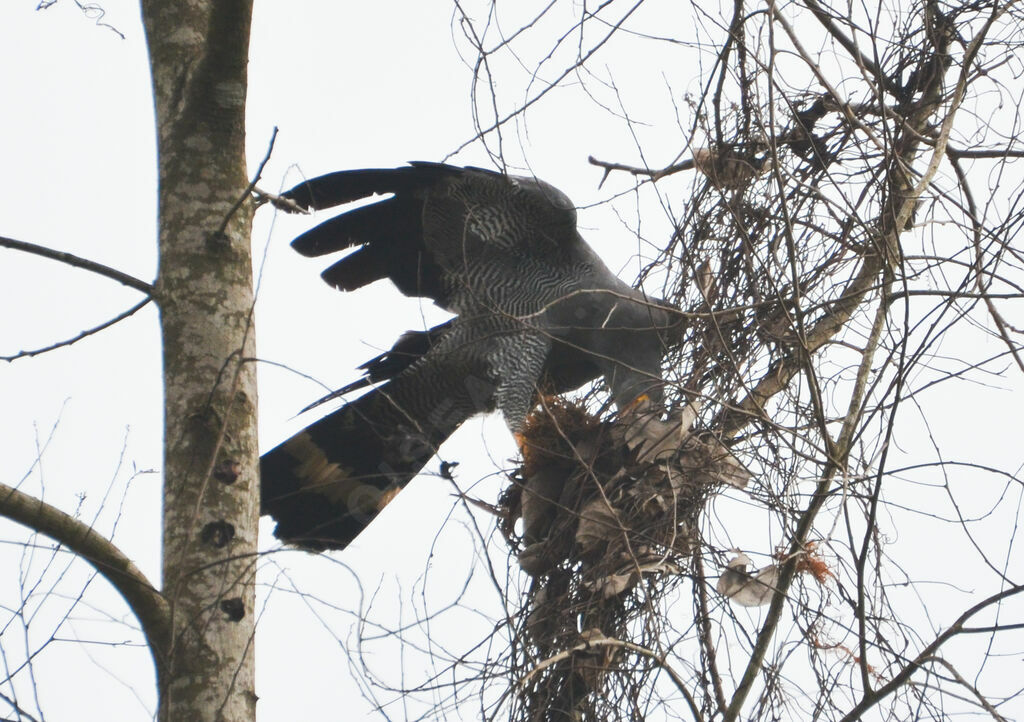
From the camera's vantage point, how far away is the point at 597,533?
297 centimetres

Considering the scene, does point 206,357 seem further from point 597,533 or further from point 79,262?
point 597,533

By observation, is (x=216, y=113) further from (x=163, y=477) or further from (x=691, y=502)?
(x=691, y=502)

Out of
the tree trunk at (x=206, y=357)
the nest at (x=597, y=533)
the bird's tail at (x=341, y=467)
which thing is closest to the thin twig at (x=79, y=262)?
the tree trunk at (x=206, y=357)

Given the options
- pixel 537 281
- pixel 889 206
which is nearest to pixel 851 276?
pixel 889 206

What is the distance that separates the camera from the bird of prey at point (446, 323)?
399cm

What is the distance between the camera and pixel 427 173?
13.1 ft

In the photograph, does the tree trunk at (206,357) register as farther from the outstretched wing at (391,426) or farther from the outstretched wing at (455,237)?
the outstretched wing at (391,426)

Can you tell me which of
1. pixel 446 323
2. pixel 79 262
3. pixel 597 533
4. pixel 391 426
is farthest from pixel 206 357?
pixel 446 323

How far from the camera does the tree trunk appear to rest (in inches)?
83.8

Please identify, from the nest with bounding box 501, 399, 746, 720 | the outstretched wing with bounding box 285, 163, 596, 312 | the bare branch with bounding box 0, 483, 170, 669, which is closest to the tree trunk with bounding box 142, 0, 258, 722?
the bare branch with bounding box 0, 483, 170, 669

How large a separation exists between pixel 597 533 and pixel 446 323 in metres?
1.61

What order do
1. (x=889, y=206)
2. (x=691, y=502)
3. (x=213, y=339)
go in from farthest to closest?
(x=691, y=502)
(x=889, y=206)
(x=213, y=339)

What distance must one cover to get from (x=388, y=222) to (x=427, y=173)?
0.85 ft

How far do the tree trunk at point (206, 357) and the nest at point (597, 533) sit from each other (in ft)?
2.57
